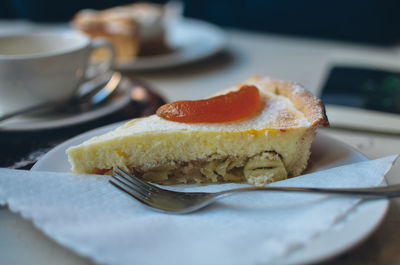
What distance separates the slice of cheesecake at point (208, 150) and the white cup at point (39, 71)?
1.87ft

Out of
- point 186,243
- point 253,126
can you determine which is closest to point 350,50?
point 253,126

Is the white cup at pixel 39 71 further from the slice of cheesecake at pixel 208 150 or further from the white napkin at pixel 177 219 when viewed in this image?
the white napkin at pixel 177 219

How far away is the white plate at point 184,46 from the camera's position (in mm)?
2553

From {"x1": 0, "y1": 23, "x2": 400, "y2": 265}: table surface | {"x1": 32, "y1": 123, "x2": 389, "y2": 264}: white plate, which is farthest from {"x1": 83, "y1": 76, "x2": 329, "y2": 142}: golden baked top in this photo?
{"x1": 0, "y1": 23, "x2": 400, "y2": 265}: table surface

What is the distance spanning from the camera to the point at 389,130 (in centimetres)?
168

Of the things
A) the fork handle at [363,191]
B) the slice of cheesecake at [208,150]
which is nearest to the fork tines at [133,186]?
the slice of cheesecake at [208,150]

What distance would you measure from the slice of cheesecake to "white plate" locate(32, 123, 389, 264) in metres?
0.06

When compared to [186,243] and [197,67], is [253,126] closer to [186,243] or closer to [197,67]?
[186,243]

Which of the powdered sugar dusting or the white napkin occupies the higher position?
the powdered sugar dusting

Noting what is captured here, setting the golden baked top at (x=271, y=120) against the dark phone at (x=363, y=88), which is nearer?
the golden baked top at (x=271, y=120)

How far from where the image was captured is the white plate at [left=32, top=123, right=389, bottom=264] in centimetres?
81

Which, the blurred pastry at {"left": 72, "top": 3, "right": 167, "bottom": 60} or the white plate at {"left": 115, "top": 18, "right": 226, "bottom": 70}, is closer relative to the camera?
the white plate at {"left": 115, "top": 18, "right": 226, "bottom": 70}

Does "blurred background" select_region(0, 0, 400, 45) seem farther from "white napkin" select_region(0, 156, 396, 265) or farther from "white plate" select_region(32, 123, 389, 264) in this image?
"white napkin" select_region(0, 156, 396, 265)

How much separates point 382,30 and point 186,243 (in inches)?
152
